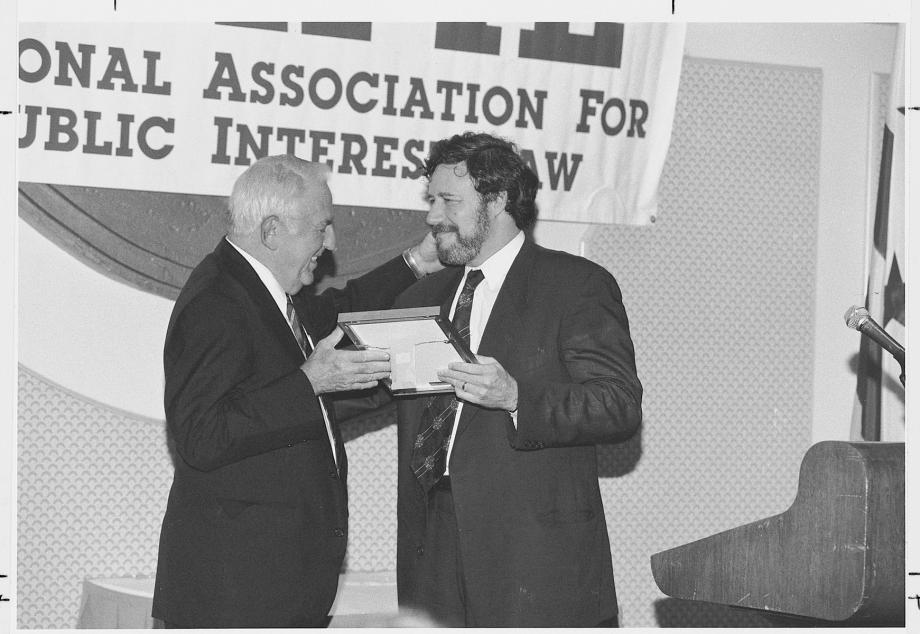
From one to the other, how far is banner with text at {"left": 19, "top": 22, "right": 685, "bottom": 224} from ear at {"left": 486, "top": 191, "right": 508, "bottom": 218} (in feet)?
3.09

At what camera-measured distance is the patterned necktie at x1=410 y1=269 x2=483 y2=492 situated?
115 inches

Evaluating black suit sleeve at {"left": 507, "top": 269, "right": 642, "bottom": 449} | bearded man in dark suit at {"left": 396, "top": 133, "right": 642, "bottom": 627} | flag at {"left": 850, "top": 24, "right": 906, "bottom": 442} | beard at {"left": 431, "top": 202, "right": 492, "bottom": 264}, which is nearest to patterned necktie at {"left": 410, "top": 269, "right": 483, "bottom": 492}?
bearded man in dark suit at {"left": 396, "top": 133, "right": 642, "bottom": 627}

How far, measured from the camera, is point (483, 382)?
2.65 meters

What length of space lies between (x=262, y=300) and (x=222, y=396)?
31 cm

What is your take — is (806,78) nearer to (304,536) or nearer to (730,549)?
(730,549)

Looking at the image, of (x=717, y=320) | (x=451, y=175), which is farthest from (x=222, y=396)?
(x=717, y=320)

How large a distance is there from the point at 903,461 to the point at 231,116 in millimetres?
2693

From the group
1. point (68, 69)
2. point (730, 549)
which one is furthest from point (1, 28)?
point (730, 549)

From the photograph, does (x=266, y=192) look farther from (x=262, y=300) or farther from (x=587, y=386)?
(x=587, y=386)

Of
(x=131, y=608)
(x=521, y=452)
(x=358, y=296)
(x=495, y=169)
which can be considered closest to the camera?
(x=521, y=452)

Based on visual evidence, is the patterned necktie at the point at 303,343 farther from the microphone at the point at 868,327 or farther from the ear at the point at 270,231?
the microphone at the point at 868,327

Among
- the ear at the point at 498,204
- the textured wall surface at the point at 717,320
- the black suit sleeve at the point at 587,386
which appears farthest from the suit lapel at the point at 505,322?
the textured wall surface at the point at 717,320

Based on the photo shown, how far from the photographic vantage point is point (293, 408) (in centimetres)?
276

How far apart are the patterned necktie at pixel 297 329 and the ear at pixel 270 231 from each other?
17 cm
